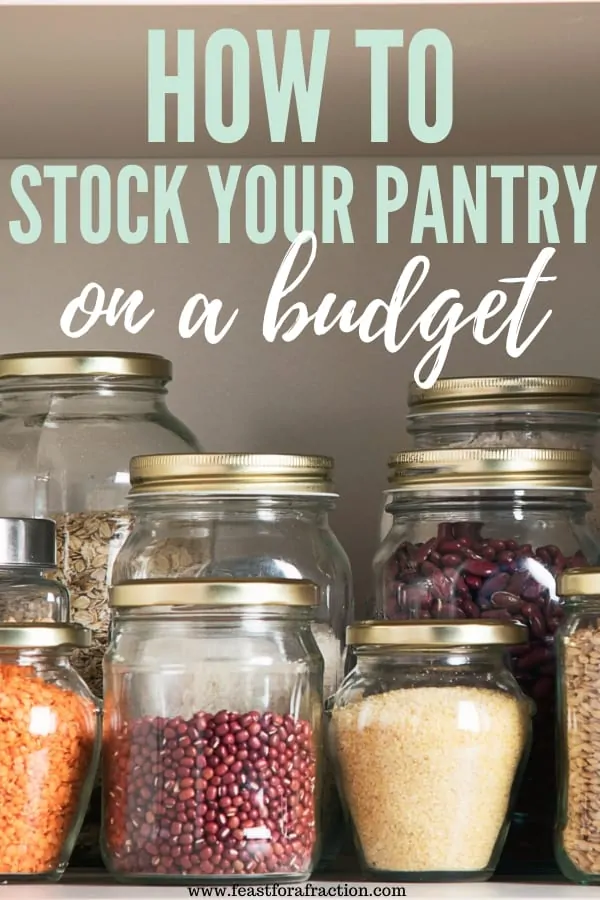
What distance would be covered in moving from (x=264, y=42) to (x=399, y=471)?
0.25 m

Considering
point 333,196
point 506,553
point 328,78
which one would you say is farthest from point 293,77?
point 506,553

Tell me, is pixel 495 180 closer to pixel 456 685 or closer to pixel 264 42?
pixel 264 42

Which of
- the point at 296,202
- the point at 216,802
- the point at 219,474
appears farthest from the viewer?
the point at 296,202

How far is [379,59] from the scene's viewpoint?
2.69 ft

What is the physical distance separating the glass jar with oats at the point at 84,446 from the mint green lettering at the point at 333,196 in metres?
0.17

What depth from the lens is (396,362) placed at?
1061mm

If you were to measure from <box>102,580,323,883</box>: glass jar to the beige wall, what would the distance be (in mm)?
308

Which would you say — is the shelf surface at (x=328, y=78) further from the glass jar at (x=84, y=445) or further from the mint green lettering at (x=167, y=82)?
the glass jar at (x=84, y=445)

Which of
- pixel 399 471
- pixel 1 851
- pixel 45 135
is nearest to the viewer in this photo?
pixel 1 851

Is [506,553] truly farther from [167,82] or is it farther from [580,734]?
[167,82]

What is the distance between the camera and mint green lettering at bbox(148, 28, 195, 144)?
2.64 feet

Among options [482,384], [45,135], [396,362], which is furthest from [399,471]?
[45,135]

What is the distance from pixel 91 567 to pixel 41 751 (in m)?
0.15

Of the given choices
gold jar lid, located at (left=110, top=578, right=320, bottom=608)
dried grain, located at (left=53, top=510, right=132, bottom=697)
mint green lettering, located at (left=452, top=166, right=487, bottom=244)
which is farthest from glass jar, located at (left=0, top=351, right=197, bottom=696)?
mint green lettering, located at (left=452, top=166, right=487, bottom=244)
